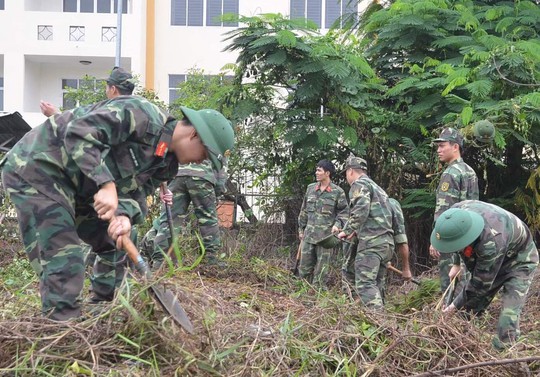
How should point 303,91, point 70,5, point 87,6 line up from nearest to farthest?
point 303,91
point 87,6
point 70,5

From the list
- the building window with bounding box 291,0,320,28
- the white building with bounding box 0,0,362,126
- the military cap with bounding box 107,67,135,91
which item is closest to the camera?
the military cap with bounding box 107,67,135,91

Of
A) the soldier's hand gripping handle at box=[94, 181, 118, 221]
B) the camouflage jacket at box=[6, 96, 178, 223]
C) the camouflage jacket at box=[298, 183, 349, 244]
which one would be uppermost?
the camouflage jacket at box=[6, 96, 178, 223]

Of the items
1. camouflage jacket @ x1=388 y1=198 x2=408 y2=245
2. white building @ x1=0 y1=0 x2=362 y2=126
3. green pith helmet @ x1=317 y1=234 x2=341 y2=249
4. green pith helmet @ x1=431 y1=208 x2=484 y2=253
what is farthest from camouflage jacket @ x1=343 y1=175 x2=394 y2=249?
white building @ x1=0 y1=0 x2=362 y2=126

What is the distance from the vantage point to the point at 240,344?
335cm

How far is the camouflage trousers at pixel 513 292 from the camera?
4668 mm

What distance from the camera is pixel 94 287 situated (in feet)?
13.5

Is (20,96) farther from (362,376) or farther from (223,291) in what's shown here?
(362,376)

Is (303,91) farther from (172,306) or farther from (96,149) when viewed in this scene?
(172,306)

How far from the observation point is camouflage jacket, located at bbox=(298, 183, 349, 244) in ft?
27.4

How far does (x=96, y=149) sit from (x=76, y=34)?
16.0 meters

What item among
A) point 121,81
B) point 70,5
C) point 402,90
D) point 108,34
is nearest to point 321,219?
point 402,90

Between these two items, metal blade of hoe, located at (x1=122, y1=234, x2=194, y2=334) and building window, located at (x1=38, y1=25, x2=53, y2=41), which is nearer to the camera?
metal blade of hoe, located at (x1=122, y1=234, x2=194, y2=334)

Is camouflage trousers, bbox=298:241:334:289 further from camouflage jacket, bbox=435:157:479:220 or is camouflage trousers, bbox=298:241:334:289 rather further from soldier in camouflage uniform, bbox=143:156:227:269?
camouflage jacket, bbox=435:157:479:220

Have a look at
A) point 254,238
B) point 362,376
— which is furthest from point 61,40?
point 362,376
